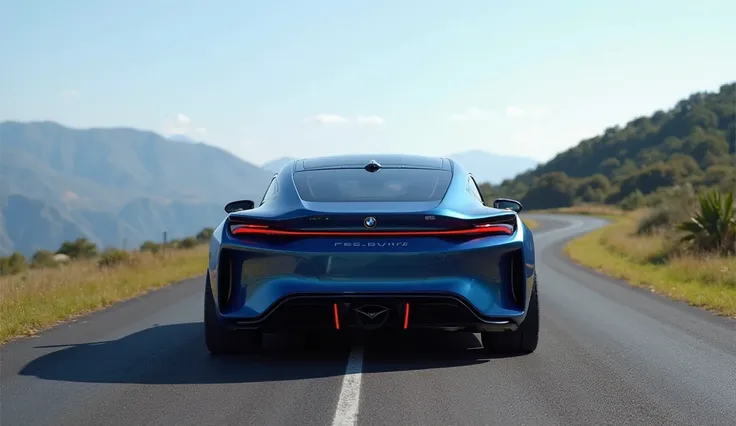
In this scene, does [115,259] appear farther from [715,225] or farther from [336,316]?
[336,316]

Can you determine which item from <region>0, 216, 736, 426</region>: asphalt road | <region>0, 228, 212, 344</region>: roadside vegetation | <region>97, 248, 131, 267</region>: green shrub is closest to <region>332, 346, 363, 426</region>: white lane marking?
<region>0, 216, 736, 426</region>: asphalt road

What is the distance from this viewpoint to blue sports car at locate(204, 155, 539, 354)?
6.15m

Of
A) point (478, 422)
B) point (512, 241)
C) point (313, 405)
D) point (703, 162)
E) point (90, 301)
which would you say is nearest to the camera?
point (478, 422)

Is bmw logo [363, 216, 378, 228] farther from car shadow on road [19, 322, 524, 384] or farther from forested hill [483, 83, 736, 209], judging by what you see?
forested hill [483, 83, 736, 209]

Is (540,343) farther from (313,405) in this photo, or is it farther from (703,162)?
(703,162)

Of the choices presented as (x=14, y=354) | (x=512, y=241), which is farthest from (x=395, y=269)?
(x=14, y=354)

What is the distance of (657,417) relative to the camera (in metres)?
5.08

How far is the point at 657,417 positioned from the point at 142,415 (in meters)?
2.87

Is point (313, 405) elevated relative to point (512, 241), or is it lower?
lower

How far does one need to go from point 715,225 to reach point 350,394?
17523 mm

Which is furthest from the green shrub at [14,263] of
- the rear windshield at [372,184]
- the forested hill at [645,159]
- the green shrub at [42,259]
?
the forested hill at [645,159]

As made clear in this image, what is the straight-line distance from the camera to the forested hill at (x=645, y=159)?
335 feet

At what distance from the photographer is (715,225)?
69.4 feet

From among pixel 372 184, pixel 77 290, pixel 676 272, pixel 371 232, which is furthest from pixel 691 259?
pixel 371 232
